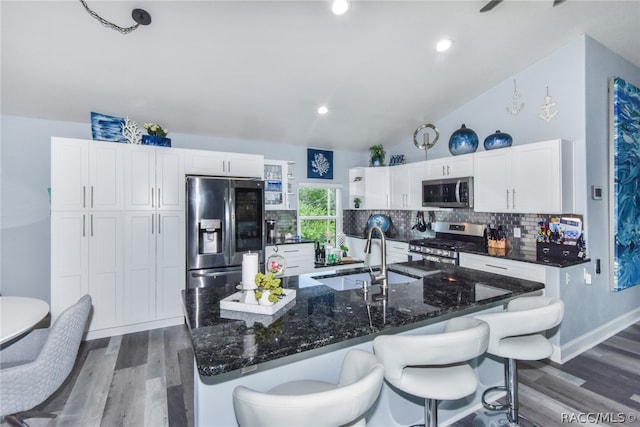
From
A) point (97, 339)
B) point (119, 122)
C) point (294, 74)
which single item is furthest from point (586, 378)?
point (119, 122)

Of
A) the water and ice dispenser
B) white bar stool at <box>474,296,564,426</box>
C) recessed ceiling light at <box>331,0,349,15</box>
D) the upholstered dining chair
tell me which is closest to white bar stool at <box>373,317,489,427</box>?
white bar stool at <box>474,296,564,426</box>

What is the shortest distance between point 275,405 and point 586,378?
297 centimetres

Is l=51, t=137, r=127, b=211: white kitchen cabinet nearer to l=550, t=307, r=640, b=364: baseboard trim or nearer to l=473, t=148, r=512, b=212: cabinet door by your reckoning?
l=473, t=148, r=512, b=212: cabinet door

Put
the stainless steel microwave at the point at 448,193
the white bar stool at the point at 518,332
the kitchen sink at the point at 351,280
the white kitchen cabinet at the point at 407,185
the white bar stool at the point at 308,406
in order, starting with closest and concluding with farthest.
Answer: the white bar stool at the point at 308,406
the white bar stool at the point at 518,332
the kitchen sink at the point at 351,280
the stainless steel microwave at the point at 448,193
the white kitchen cabinet at the point at 407,185

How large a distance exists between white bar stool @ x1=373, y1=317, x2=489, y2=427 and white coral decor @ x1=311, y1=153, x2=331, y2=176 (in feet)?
13.2

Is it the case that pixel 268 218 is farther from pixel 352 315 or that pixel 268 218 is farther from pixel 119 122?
pixel 352 315

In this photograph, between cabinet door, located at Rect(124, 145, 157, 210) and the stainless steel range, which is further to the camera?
the stainless steel range

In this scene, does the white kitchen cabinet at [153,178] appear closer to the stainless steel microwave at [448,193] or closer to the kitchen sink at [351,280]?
the kitchen sink at [351,280]

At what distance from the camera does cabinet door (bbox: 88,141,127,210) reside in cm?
319

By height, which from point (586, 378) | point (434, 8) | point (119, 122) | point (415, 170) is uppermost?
point (434, 8)

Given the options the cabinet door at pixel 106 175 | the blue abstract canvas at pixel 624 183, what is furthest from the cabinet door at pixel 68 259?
the blue abstract canvas at pixel 624 183

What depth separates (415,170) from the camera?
4.56 metres

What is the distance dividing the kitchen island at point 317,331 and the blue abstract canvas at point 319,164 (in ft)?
10.6

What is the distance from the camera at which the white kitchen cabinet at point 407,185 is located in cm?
450
